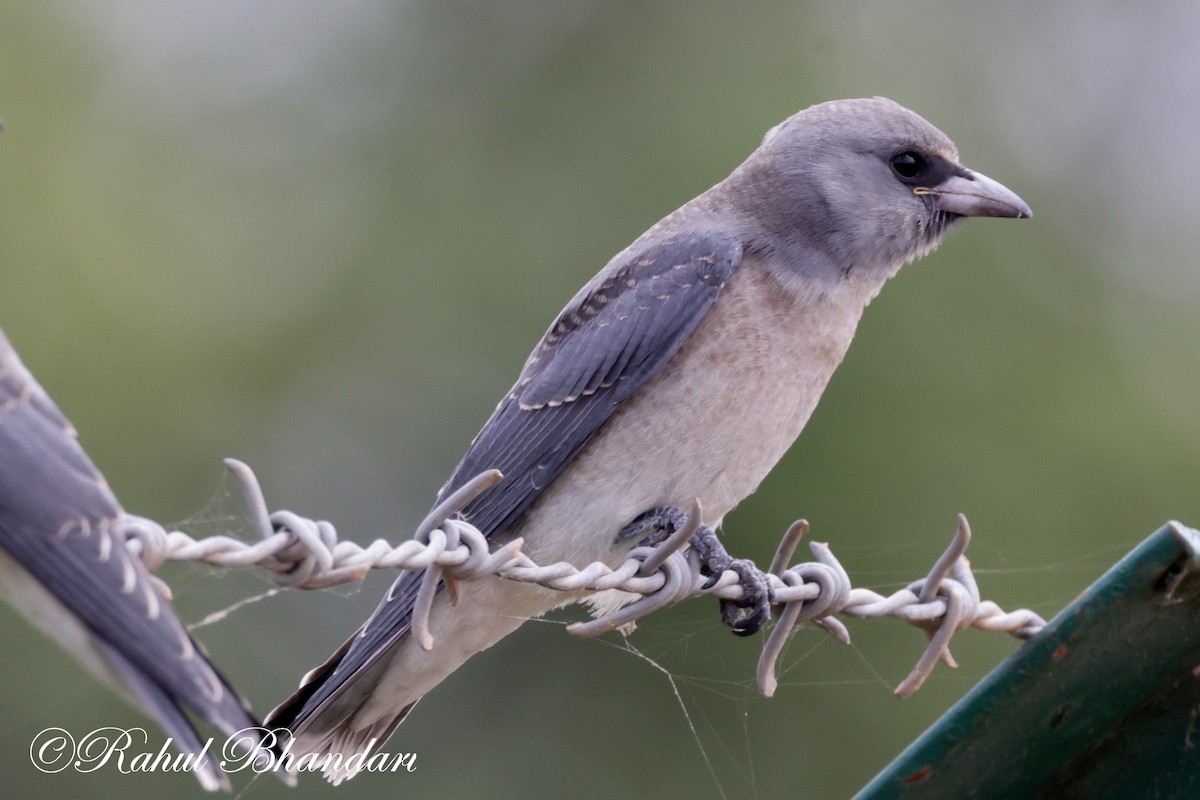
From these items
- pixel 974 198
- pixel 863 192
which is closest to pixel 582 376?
pixel 863 192

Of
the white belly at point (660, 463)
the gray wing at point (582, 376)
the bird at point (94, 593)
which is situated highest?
the bird at point (94, 593)

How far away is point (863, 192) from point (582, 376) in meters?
1.11

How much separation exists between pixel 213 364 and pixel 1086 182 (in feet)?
18.7

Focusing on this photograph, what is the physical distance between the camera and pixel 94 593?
2.21m

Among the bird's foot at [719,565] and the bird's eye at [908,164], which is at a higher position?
the bird's eye at [908,164]

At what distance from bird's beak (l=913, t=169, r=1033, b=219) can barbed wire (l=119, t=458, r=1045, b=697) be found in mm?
1555

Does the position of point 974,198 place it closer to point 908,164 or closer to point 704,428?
point 908,164

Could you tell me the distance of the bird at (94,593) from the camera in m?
2.19

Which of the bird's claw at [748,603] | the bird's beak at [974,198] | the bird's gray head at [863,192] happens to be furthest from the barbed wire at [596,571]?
the bird's beak at [974,198]

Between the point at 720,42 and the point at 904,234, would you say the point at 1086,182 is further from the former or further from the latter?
the point at 904,234

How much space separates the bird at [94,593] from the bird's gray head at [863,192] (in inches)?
96.5

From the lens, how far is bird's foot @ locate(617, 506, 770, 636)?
3.37 metres

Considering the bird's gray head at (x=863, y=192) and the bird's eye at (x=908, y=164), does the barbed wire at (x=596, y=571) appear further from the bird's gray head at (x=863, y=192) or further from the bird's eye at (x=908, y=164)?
the bird's eye at (x=908, y=164)

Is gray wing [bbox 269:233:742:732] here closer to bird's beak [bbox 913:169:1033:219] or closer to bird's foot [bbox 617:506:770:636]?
bird's foot [bbox 617:506:770:636]
